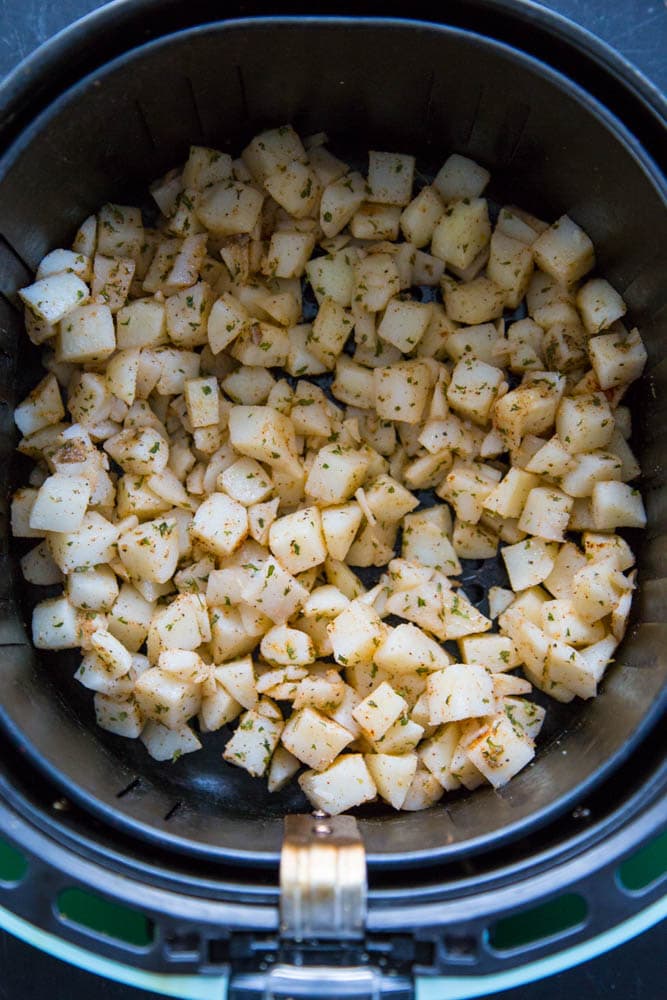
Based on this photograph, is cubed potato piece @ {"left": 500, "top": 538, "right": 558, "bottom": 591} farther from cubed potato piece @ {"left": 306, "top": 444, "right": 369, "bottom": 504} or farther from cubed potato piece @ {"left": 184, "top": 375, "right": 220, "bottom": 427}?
cubed potato piece @ {"left": 184, "top": 375, "right": 220, "bottom": 427}

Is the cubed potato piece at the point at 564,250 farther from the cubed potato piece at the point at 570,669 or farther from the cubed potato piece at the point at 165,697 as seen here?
the cubed potato piece at the point at 165,697

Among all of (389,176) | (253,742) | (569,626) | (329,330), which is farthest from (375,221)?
(253,742)

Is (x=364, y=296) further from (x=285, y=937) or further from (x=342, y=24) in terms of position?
(x=285, y=937)

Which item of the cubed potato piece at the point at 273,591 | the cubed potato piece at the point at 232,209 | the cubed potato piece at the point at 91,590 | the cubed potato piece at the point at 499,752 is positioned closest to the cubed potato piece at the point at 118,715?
the cubed potato piece at the point at 91,590

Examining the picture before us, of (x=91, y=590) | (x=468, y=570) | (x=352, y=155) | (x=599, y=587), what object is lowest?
(x=91, y=590)

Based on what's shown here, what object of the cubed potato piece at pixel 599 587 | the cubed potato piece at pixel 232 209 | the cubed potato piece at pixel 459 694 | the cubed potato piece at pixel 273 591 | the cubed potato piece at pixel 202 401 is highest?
the cubed potato piece at pixel 232 209

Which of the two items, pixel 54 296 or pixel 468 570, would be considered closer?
pixel 54 296

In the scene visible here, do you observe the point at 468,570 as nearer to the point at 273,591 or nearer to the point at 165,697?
the point at 273,591
